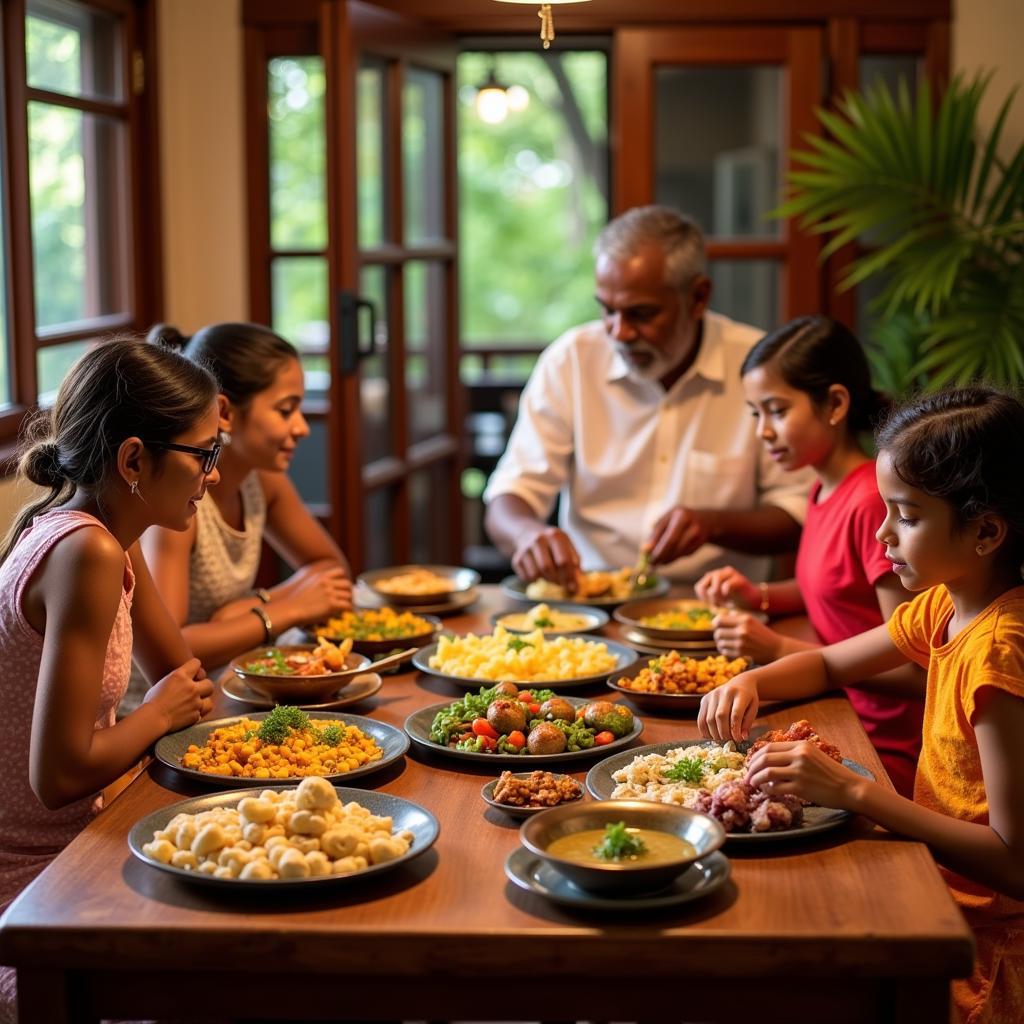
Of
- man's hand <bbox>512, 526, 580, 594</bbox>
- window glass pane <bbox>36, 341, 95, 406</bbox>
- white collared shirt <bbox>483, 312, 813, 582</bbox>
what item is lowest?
man's hand <bbox>512, 526, 580, 594</bbox>

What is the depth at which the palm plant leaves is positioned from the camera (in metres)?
3.69

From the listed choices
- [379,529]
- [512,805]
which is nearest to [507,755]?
[512,805]

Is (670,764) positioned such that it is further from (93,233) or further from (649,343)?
(93,233)

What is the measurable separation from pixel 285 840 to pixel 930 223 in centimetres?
307

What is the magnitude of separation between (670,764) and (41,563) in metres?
0.87

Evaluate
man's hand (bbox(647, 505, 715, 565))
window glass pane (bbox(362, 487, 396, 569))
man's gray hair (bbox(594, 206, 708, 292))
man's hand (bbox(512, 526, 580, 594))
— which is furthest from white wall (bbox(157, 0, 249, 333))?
man's hand (bbox(647, 505, 715, 565))

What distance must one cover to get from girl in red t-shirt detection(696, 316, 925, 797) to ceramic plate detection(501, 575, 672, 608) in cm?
23

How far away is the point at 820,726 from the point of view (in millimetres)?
2090

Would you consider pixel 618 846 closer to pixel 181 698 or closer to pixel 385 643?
pixel 181 698

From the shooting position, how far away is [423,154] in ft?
15.1

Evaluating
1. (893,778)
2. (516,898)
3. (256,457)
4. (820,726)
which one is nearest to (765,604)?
A: (893,778)

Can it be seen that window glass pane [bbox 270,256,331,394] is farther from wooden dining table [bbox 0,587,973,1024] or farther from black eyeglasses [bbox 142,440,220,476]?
wooden dining table [bbox 0,587,973,1024]

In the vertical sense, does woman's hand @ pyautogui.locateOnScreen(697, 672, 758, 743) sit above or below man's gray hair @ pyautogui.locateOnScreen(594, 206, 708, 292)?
below

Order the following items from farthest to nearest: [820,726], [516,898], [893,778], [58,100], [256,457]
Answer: [58,100] < [256,457] < [893,778] < [820,726] < [516,898]
